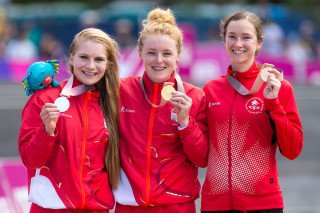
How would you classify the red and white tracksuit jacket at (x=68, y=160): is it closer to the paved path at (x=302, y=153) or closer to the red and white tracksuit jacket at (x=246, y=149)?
the red and white tracksuit jacket at (x=246, y=149)

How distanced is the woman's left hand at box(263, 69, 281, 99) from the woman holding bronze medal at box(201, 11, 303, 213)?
0.09m

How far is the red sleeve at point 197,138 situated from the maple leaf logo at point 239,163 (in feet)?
0.37

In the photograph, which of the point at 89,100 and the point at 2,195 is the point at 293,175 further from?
the point at 89,100

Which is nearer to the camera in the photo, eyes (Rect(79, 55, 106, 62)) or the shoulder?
the shoulder

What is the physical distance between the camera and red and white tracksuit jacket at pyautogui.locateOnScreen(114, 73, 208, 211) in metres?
4.44

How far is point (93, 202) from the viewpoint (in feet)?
14.3

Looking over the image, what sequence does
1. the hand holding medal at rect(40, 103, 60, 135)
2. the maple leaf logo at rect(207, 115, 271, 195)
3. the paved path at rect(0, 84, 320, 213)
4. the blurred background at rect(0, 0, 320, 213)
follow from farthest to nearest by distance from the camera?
the blurred background at rect(0, 0, 320, 213) < the paved path at rect(0, 84, 320, 213) < the maple leaf logo at rect(207, 115, 271, 195) < the hand holding medal at rect(40, 103, 60, 135)

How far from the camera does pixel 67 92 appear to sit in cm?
445

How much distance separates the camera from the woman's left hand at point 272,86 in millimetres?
4184

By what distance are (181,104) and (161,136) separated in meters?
0.40

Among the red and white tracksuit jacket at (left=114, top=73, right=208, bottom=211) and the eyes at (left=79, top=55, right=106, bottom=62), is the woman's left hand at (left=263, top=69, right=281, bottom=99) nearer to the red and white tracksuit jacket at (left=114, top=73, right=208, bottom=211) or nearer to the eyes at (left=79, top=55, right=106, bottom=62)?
the red and white tracksuit jacket at (left=114, top=73, right=208, bottom=211)

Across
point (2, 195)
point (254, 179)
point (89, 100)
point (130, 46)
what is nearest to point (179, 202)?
point (254, 179)

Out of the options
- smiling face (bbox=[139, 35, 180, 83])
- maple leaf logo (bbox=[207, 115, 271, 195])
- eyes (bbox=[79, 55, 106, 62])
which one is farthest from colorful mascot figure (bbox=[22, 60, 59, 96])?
maple leaf logo (bbox=[207, 115, 271, 195])

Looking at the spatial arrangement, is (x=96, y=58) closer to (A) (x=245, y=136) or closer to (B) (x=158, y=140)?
(B) (x=158, y=140)
